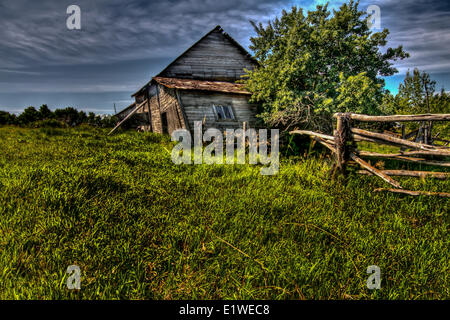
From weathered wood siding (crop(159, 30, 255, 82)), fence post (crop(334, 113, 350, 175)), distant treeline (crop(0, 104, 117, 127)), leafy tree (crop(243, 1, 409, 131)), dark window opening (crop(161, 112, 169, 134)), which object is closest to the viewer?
fence post (crop(334, 113, 350, 175))

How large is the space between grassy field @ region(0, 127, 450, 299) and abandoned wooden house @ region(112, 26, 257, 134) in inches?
299

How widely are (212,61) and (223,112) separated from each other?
494 centimetres

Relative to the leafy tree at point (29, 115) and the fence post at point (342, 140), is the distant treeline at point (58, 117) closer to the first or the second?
the leafy tree at point (29, 115)

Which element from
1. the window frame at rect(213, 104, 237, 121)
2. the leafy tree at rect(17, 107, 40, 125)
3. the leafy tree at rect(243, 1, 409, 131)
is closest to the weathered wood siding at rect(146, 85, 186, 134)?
the window frame at rect(213, 104, 237, 121)

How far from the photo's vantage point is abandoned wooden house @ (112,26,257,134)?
1183 cm

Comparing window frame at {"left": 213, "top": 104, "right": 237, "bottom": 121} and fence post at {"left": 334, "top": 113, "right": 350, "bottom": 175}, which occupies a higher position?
window frame at {"left": 213, "top": 104, "right": 237, "bottom": 121}

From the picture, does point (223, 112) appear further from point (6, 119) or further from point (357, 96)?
point (6, 119)

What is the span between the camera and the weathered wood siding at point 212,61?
14.2m

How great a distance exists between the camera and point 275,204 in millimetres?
3176

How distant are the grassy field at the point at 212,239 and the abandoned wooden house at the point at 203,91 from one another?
7605 mm

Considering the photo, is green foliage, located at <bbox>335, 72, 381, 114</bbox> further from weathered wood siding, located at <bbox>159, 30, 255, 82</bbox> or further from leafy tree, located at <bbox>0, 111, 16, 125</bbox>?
leafy tree, located at <bbox>0, 111, 16, 125</bbox>
